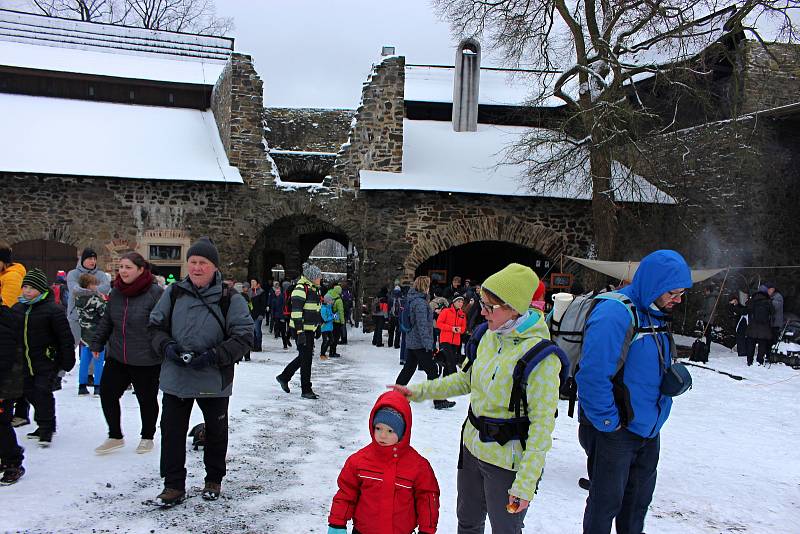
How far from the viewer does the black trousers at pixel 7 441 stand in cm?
382

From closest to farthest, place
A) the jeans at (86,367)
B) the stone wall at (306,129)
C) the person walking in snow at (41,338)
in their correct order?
the person walking in snow at (41,338) → the jeans at (86,367) → the stone wall at (306,129)

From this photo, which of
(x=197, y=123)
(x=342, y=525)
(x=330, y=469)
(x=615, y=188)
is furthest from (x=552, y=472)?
(x=197, y=123)

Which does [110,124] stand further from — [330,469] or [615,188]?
[330,469]

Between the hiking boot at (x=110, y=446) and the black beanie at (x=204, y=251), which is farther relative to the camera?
the hiking boot at (x=110, y=446)

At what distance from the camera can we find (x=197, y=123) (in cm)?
1719

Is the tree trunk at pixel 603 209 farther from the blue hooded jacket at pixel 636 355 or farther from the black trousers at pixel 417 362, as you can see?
the blue hooded jacket at pixel 636 355

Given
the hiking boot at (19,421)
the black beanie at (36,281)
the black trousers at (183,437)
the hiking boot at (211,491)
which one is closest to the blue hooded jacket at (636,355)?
the black trousers at (183,437)

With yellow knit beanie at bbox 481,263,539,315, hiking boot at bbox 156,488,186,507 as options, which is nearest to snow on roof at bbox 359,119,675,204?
hiking boot at bbox 156,488,186,507

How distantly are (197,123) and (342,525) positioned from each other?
1658cm

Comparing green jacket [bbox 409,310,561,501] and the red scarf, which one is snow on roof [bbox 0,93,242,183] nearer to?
the red scarf

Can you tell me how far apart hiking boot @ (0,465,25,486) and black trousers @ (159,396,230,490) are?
3.27 ft

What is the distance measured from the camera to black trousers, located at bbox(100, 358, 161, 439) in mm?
4445

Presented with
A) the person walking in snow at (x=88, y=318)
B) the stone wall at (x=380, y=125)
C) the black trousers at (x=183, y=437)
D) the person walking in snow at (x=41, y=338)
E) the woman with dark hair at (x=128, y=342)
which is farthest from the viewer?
the stone wall at (x=380, y=125)

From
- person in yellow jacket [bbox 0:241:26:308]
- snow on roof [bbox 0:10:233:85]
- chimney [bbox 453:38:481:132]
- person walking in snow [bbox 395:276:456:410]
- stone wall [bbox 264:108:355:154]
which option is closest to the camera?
person in yellow jacket [bbox 0:241:26:308]
